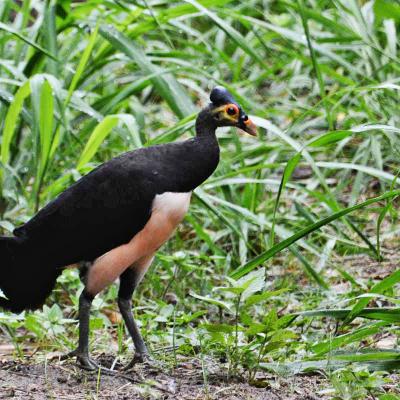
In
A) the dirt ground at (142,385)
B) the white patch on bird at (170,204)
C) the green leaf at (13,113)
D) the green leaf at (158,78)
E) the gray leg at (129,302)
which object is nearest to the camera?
the dirt ground at (142,385)

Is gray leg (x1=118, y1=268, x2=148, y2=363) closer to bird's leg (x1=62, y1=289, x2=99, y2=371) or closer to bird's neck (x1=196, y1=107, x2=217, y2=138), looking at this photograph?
bird's leg (x1=62, y1=289, x2=99, y2=371)

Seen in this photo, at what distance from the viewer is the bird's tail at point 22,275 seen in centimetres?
335

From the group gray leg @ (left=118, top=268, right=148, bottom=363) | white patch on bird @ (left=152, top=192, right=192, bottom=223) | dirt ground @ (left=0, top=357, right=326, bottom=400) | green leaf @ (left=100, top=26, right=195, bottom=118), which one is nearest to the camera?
dirt ground @ (left=0, top=357, right=326, bottom=400)

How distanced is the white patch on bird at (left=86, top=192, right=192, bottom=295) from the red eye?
301 millimetres

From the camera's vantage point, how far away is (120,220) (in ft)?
Result: 10.5

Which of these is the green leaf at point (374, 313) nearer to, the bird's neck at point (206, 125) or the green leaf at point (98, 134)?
the bird's neck at point (206, 125)

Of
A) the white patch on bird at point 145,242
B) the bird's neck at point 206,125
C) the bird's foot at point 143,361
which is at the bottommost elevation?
the bird's foot at point 143,361

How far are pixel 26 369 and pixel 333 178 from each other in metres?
2.80

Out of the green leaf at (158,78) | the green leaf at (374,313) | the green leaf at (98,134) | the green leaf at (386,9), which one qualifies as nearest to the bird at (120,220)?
the green leaf at (374,313)

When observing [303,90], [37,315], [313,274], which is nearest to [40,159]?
[37,315]

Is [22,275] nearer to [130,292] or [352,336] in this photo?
[130,292]

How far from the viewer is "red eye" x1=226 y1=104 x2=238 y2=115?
3208mm

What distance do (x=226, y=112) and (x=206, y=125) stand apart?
3.0 inches

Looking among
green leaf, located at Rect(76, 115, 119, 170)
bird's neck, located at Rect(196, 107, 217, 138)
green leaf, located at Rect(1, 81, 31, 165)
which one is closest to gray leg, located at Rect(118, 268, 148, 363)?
bird's neck, located at Rect(196, 107, 217, 138)
